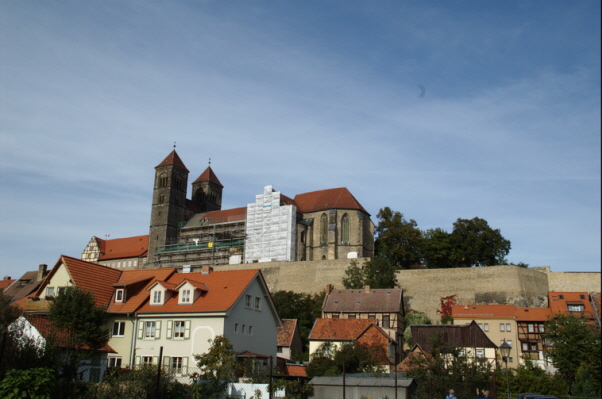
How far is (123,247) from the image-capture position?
10706 cm

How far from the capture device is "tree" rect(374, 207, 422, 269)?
75688 mm

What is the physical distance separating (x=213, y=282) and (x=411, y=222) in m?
50.0

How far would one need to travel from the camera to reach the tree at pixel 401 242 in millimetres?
75688

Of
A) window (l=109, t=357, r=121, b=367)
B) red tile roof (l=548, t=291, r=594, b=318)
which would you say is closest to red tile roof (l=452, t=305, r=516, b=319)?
red tile roof (l=548, t=291, r=594, b=318)

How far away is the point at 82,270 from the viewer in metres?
32.4

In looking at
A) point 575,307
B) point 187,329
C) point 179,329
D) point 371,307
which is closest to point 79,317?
point 179,329

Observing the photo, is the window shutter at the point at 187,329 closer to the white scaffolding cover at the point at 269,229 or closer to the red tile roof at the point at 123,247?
the white scaffolding cover at the point at 269,229

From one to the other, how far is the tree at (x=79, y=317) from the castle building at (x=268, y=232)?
5065 centimetres

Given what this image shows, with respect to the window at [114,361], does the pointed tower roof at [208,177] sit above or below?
above

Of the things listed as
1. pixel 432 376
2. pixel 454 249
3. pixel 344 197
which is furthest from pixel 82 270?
pixel 344 197

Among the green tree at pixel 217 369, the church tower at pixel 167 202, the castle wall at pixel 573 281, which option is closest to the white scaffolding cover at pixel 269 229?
the church tower at pixel 167 202

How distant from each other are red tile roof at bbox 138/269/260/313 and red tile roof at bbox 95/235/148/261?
2863 inches

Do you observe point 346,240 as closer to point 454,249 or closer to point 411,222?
point 411,222

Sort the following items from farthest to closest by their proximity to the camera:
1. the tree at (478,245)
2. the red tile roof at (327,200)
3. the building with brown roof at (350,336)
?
1. the red tile roof at (327,200)
2. the tree at (478,245)
3. the building with brown roof at (350,336)
